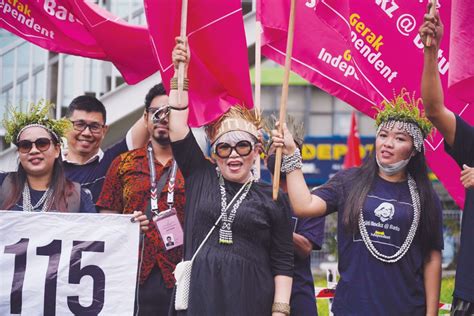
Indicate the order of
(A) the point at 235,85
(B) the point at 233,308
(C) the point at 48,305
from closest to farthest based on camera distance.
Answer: (B) the point at 233,308 < (C) the point at 48,305 < (A) the point at 235,85

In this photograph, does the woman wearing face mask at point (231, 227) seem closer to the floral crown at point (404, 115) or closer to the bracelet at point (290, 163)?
the bracelet at point (290, 163)

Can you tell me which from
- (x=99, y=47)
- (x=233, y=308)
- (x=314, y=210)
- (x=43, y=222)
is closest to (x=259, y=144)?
(x=314, y=210)

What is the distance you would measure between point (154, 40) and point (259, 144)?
1138 millimetres

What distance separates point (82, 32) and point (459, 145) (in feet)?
11.0

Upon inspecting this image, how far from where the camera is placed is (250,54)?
10.6 metres

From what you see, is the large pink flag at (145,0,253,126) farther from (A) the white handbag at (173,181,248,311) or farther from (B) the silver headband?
(A) the white handbag at (173,181,248,311)

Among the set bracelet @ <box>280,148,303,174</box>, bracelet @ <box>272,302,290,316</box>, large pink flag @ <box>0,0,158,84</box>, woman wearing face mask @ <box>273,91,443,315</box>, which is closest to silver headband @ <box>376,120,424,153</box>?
woman wearing face mask @ <box>273,91,443,315</box>

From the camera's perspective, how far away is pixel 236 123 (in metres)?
5.90

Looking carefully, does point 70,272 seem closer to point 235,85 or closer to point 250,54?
point 235,85

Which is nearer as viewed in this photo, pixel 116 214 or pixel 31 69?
pixel 116 214

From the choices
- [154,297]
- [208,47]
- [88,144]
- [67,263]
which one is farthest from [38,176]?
[208,47]

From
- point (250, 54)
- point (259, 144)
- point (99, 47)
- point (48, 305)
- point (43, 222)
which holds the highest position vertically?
point (250, 54)

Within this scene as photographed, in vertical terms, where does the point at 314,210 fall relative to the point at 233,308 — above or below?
above

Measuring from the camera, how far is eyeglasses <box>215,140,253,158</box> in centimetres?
577
